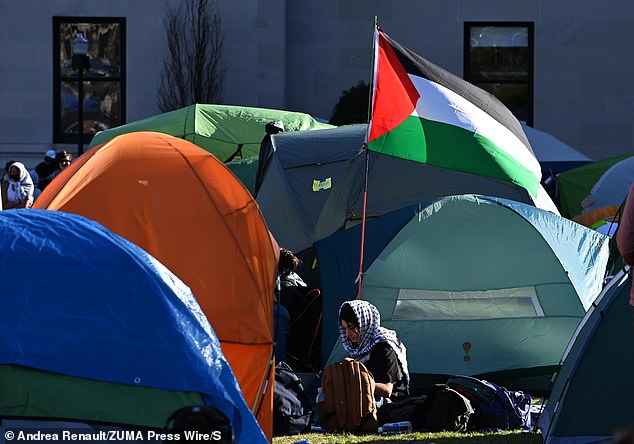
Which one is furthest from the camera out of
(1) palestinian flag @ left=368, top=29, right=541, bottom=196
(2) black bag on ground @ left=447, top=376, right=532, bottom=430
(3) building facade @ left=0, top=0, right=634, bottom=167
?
(3) building facade @ left=0, top=0, right=634, bottom=167

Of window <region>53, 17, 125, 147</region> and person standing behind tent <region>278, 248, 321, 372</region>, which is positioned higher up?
window <region>53, 17, 125, 147</region>

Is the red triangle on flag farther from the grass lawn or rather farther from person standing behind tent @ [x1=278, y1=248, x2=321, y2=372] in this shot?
the grass lawn

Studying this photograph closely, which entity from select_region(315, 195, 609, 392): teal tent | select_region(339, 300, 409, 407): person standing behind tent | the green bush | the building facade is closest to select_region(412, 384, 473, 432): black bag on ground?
select_region(339, 300, 409, 407): person standing behind tent

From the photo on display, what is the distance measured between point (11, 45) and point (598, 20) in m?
10.3

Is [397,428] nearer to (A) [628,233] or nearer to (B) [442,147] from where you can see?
(A) [628,233]

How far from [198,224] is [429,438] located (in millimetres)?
1885

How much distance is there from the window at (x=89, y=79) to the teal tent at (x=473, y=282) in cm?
1315

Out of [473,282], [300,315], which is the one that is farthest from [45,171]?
[473,282]

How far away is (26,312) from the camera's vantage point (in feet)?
17.8

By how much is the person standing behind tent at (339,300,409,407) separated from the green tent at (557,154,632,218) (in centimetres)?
938

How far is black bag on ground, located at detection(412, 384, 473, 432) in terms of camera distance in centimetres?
759

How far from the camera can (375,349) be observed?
7.75 metres

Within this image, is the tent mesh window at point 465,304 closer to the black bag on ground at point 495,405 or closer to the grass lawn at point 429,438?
the black bag on ground at point 495,405

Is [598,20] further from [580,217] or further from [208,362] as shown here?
[208,362]
